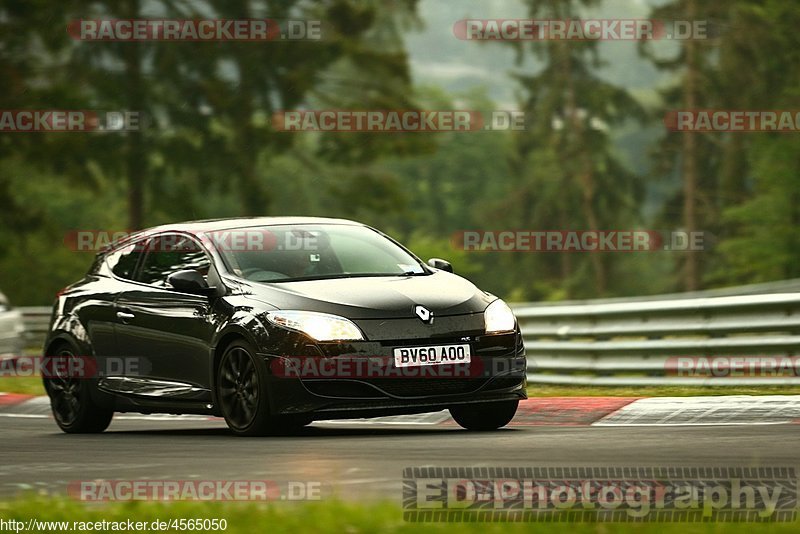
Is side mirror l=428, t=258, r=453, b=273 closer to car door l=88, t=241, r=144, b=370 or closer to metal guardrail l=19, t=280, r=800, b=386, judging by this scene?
car door l=88, t=241, r=144, b=370

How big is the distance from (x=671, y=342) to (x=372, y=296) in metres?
4.91

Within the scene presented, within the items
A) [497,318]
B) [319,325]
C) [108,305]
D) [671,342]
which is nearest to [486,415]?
[497,318]

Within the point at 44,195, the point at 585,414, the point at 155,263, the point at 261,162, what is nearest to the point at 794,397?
the point at 585,414

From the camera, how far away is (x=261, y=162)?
144 feet

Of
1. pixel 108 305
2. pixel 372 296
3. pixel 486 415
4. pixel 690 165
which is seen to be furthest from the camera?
pixel 690 165

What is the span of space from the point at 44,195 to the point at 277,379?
60.2 meters

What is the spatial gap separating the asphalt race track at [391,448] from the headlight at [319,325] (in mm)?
686

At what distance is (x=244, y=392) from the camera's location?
10.4m

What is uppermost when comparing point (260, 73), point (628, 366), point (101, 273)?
point (260, 73)

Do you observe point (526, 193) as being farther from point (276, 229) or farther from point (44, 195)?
point (276, 229)

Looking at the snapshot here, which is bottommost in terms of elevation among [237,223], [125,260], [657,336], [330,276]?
[657,336]

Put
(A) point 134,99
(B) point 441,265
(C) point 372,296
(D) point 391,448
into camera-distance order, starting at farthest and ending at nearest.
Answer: (A) point 134,99 < (B) point 441,265 < (C) point 372,296 < (D) point 391,448

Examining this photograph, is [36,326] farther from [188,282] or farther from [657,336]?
[188,282]

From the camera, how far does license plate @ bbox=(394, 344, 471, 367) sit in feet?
32.8
